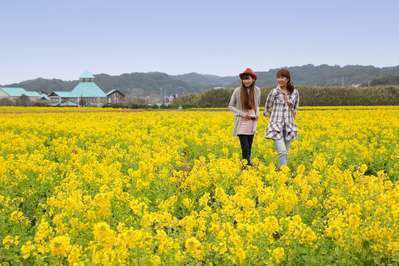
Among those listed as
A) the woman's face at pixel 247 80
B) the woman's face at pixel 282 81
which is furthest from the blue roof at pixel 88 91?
the woman's face at pixel 282 81

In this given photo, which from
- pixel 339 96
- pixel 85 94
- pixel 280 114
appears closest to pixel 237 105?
pixel 280 114

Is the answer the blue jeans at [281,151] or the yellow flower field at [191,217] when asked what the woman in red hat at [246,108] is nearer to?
the blue jeans at [281,151]

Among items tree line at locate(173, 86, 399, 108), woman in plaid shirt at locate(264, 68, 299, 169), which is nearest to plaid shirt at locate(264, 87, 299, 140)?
woman in plaid shirt at locate(264, 68, 299, 169)

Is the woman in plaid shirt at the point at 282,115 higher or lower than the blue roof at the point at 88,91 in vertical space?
lower

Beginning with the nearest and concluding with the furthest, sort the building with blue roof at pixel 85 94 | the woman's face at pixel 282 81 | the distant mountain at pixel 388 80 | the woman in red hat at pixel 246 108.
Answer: the woman's face at pixel 282 81, the woman in red hat at pixel 246 108, the building with blue roof at pixel 85 94, the distant mountain at pixel 388 80

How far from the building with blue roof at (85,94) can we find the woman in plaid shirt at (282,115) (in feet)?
322

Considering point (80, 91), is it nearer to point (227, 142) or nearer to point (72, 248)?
point (227, 142)

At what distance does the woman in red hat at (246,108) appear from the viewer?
30.8ft

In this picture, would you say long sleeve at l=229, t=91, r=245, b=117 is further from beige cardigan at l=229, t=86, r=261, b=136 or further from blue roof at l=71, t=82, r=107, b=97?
blue roof at l=71, t=82, r=107, b=97

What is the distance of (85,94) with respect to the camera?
370 feet

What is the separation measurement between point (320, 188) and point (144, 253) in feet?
11.5

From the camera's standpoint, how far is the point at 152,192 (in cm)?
700

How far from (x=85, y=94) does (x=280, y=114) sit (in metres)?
108

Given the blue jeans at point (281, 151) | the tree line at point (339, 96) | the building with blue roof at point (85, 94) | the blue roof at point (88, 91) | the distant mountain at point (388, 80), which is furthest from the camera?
the distant mountain at point (388, 80)
